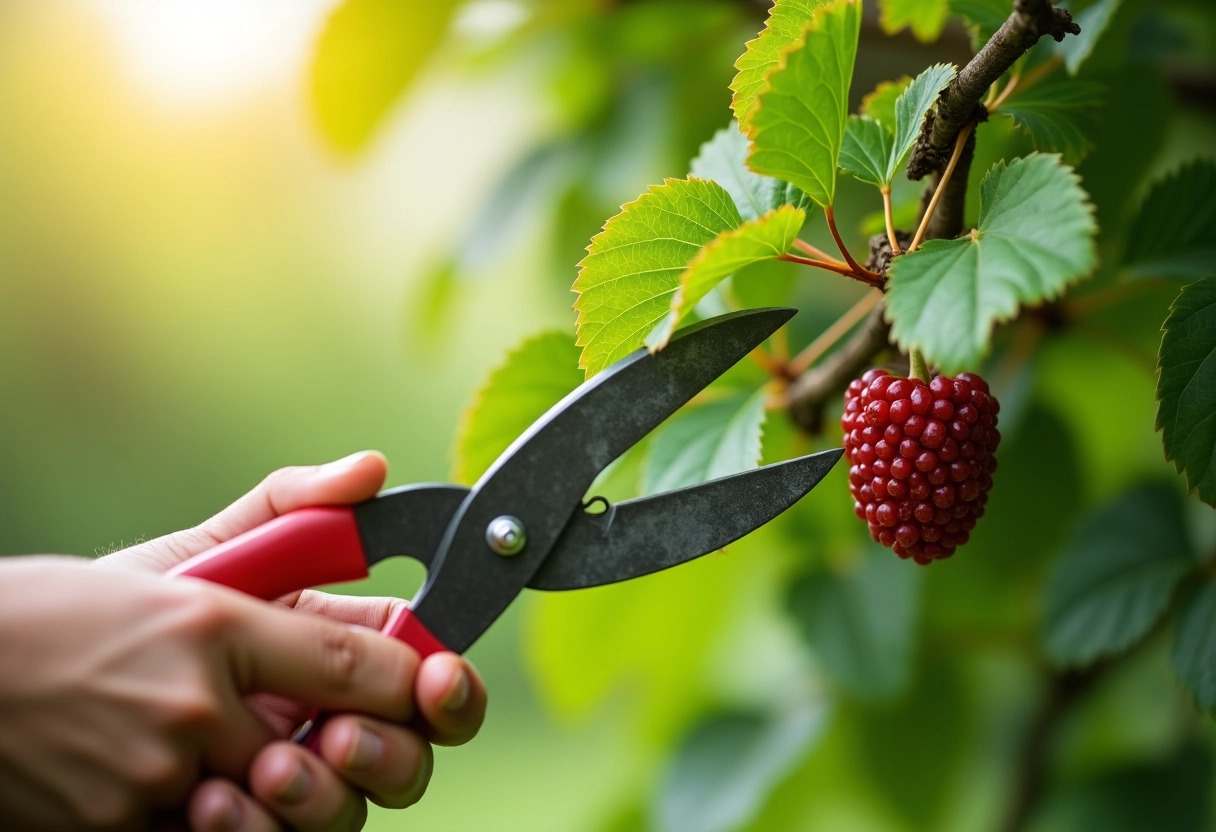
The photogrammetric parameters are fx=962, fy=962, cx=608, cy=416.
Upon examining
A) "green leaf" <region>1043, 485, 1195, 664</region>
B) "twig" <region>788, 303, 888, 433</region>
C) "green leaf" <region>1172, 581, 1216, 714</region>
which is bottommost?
"green leaf" <region>1043, 485, 1195, 664</region>

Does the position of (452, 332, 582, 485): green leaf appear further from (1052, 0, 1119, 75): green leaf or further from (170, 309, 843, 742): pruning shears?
(1052, 0, 1119, 75): green leaf

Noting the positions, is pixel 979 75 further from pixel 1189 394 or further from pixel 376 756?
pixel 376 756

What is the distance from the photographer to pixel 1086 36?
0.47 meters

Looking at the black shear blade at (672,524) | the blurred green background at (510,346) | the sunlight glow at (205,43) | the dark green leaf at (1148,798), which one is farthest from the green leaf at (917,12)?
the sunlight glow at (205,43)

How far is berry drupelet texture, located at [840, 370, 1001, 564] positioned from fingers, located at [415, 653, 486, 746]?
7.5 inches

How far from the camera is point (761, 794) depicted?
2.66ft

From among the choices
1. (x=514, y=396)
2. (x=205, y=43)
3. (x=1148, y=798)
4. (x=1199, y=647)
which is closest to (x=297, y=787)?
(x=514, y=396)

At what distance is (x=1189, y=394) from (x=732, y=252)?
207mm

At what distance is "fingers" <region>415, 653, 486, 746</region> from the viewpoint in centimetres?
41

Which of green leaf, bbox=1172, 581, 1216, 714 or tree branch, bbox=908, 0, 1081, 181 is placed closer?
tree branch, bbox=908, 0, 1081, 181

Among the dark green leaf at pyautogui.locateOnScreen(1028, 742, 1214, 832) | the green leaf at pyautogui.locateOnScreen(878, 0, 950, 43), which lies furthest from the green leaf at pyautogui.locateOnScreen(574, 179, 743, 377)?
the dark green leaf at pyautogui.locateOnScreen(1028, 742, 1214, 832)

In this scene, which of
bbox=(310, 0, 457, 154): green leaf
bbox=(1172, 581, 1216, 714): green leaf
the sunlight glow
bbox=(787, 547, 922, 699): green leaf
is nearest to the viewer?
bbox=(1172, 581, 1216, 714): green leaf

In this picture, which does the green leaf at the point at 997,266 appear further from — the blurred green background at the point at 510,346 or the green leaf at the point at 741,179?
the blurred green background at the point at 510,346

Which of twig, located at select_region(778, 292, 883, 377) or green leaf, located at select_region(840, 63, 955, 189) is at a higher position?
green leaf, located at select_region(840, 63, 955, 189)
